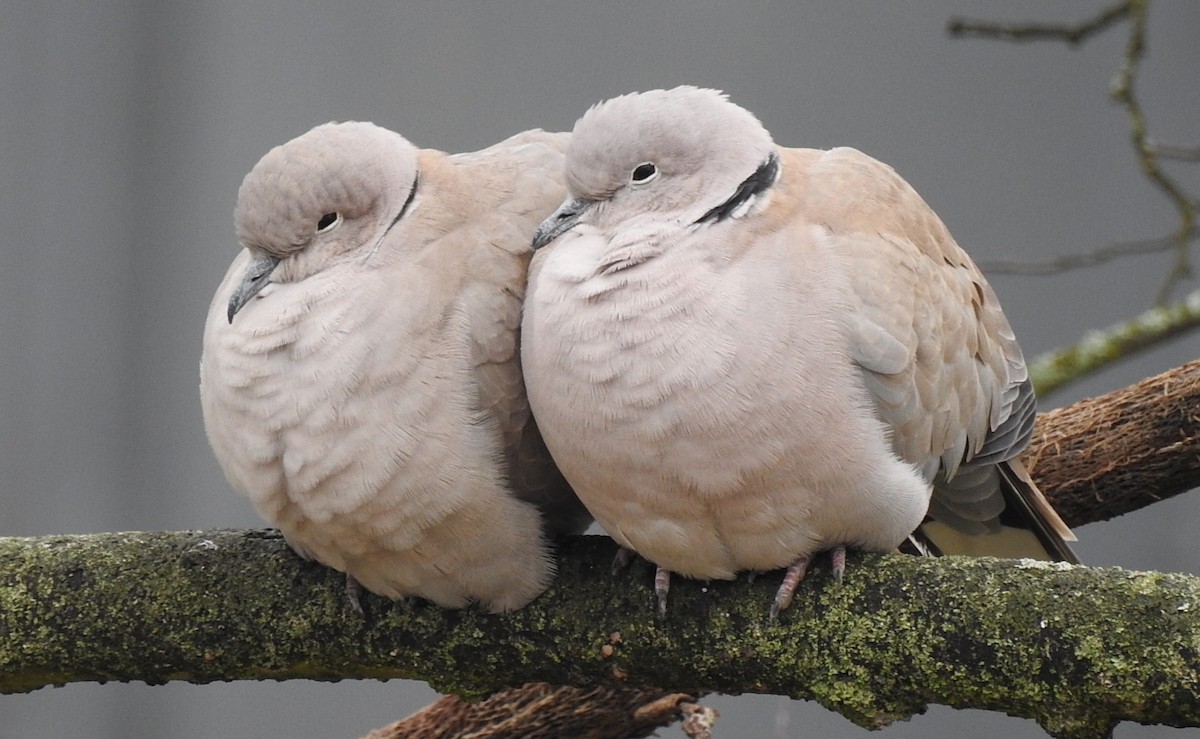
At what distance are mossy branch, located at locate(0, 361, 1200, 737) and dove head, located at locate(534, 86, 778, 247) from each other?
60 centimetres

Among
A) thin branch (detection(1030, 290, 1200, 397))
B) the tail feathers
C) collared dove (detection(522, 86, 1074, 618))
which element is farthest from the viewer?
thin branch (detection(1030, 290, 1200, 397))

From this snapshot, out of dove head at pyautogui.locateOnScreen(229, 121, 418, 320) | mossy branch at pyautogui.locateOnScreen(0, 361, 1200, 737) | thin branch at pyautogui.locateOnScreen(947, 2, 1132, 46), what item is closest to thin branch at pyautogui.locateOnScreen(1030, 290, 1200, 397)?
mossy branch at pyautogui.locateOnScreen(0, 361, 1200, 737)

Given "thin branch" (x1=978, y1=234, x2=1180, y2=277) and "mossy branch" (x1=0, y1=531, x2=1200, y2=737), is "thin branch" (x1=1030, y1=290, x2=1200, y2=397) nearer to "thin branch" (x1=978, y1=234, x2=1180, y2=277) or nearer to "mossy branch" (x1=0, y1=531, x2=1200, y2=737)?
"thin branch" (x1=978, y1=234, x2=1180, y2=277)

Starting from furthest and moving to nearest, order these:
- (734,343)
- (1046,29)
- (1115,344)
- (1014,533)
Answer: (1046,29) → (1115,344) → (1014,533) → (734,343)

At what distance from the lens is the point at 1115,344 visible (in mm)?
3375

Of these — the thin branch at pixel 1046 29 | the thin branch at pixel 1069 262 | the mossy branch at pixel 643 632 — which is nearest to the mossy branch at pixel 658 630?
the mossy branch at pixel 643 632

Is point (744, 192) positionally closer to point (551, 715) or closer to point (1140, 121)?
point (551, 715)

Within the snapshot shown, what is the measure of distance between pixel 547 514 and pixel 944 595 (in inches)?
27.1

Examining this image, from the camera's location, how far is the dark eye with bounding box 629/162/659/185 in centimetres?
223

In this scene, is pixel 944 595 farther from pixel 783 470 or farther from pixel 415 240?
pixel 415 240

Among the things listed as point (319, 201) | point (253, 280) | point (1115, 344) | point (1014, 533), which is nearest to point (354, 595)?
point (253, 280)

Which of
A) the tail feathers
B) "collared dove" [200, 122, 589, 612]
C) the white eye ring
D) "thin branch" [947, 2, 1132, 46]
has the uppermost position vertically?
"thin branch" [947, 2, 1132, 46]

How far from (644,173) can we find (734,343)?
355mm

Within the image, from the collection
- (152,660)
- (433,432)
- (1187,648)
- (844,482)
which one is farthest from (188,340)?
(1187,648)
